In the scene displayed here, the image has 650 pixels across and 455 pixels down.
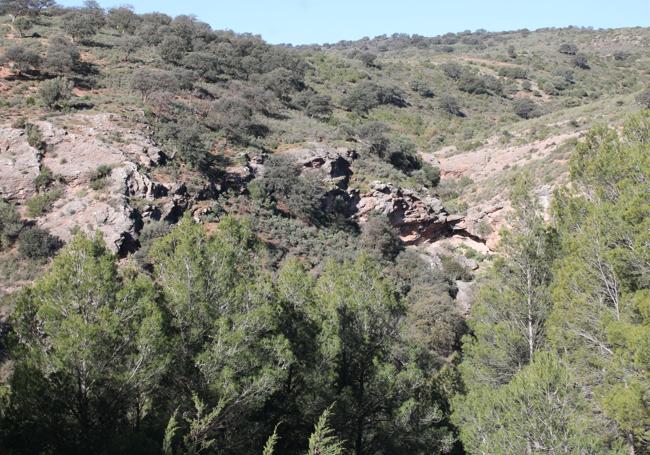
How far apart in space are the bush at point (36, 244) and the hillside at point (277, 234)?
0.41 feet

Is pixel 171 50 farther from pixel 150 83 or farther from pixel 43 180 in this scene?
pixel 43 180

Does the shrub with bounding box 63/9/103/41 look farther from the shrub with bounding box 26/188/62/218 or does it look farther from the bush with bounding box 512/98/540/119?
the bush with bounding box 512/98/540/119

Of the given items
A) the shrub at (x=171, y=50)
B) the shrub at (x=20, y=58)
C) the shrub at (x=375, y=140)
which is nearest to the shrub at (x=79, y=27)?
the shrub at (x=171, y=50)

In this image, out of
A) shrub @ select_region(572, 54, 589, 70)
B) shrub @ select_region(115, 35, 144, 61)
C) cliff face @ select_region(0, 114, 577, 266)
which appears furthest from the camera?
shrub @ select_region(572, 54, 589, 70)

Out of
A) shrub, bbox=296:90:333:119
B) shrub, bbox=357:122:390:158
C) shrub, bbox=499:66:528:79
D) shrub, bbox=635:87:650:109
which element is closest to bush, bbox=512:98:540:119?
shrub, bbox=499:66:528:79

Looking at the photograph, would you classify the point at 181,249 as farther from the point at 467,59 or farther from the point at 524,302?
the point at 467,59

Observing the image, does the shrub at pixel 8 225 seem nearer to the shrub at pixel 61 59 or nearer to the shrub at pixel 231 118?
the shrub at pixel 231 118

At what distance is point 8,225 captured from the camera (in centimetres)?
2470

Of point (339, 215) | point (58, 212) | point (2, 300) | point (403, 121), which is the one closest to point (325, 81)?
point (403, 121)

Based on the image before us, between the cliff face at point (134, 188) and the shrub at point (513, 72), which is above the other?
the shrub at point (513, 72)

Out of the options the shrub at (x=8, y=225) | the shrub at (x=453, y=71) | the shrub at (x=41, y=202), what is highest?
the shrub at (x=453, y=71)

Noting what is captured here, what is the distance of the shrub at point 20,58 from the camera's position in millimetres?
37125

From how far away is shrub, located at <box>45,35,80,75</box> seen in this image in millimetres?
38938

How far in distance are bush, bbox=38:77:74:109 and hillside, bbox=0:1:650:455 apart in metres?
0.22
